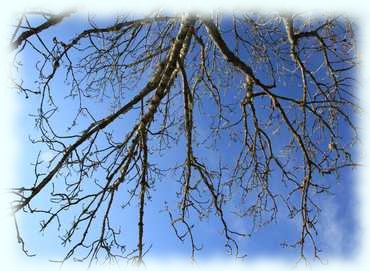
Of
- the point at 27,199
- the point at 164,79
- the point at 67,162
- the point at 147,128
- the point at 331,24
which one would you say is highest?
the point at 331,24

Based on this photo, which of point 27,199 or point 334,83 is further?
point 334,83

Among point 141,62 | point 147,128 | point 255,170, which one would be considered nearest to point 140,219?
point 147,128

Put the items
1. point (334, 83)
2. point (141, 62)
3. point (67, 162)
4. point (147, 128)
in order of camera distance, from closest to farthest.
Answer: point (67, 162), point (147, 128), point (334, 83), point (141, 62)

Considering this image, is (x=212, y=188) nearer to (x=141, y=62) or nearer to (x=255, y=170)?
(x=255, y=170)

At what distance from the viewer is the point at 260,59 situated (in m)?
6.70

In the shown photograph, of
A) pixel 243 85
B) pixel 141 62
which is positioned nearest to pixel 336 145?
pixel 243 85

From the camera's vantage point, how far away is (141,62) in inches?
268

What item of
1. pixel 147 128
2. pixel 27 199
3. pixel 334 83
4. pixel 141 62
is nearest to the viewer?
pixel 27 199

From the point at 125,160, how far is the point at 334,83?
287 cm

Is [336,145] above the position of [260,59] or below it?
below

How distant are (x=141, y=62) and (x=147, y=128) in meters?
1.75

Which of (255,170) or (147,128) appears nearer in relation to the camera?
(147,128)

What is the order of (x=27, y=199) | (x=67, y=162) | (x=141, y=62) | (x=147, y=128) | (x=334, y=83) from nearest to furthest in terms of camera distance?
(x=27, y=199) < (x=67, y=162) < (x=147, y=128) < (x=334, y=83) < (x=141, y=62)

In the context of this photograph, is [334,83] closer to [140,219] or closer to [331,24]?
[331,24]
